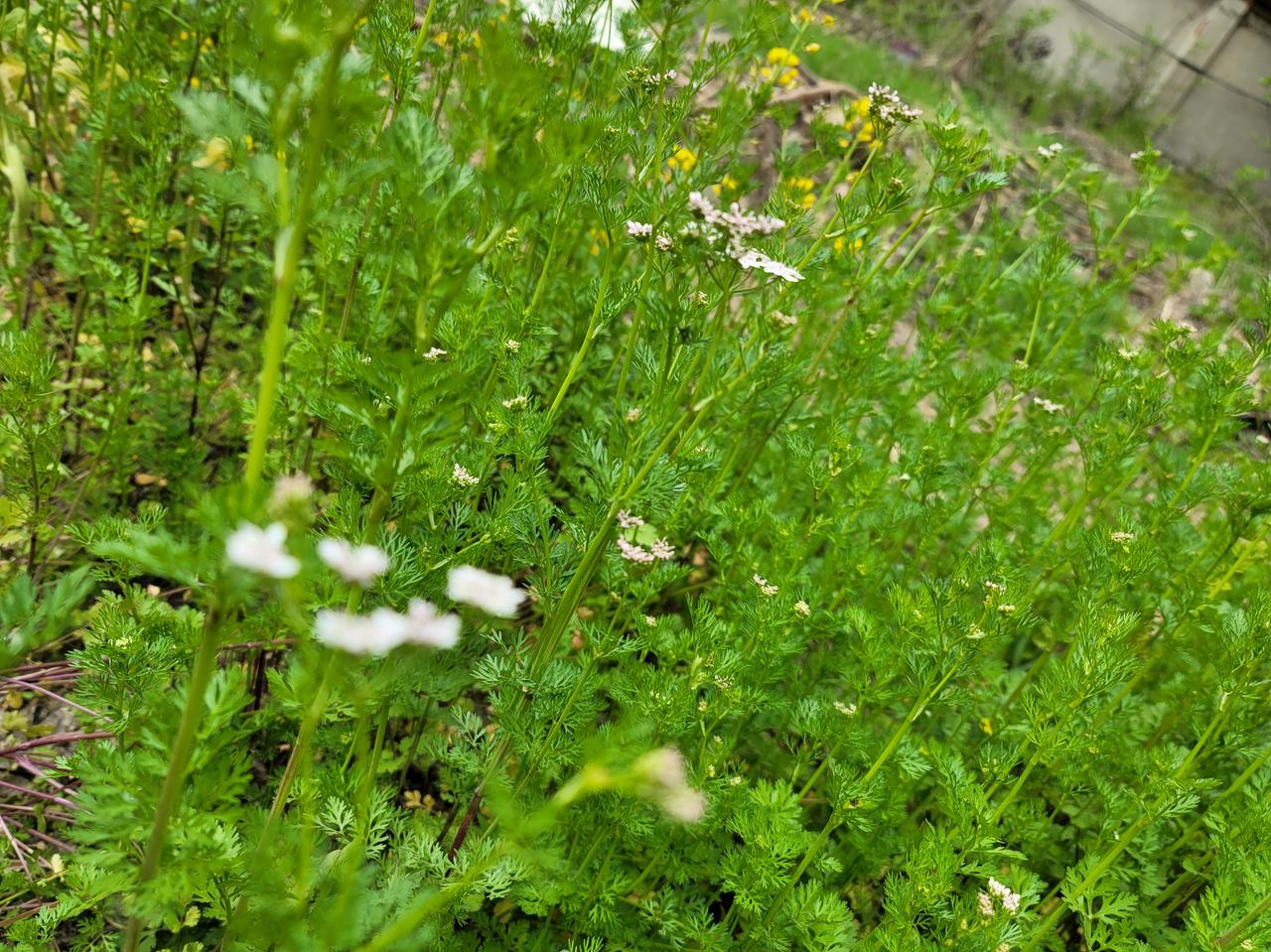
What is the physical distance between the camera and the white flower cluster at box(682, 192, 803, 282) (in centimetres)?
143

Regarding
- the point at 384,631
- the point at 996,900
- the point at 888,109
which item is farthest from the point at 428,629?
the point at 888,109

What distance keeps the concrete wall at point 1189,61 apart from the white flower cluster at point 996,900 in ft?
51.1

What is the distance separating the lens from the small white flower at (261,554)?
0.82m

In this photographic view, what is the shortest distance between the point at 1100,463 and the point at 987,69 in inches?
480

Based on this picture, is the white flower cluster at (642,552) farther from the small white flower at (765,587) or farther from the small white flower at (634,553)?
the small white flower at (765,587)

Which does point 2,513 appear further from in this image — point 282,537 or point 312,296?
point 282,537

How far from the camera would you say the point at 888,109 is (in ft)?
7.11

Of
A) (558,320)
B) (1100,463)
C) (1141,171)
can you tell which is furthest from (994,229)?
(558,320)

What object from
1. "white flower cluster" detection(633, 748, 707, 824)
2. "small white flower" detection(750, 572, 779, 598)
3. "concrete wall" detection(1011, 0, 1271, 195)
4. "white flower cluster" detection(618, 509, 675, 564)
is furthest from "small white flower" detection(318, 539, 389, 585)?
"concrete wall" detection(1011, 0, 1271, 195)

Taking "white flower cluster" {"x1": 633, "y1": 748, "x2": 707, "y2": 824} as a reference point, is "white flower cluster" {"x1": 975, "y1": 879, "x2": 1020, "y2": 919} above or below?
below

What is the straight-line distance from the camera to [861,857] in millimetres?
2256

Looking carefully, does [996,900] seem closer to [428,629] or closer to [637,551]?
[637,551]

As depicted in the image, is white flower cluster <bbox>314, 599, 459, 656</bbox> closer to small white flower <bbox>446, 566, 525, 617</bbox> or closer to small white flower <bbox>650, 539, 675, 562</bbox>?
small white flower <bbox>446, 566, 525, 617</bbox>

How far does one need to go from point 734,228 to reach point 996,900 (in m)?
1.49
